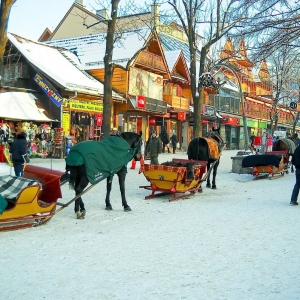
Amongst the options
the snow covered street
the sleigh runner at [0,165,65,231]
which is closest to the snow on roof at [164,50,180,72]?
the snow covered street

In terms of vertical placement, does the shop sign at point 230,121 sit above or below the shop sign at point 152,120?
above

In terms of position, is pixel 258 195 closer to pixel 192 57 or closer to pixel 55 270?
pixel 55 270

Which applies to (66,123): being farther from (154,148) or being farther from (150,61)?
(154,148)

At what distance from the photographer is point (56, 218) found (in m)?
8.15

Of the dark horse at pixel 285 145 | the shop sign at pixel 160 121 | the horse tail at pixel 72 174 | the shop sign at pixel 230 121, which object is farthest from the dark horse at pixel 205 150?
the shop sign at pixel 230 121

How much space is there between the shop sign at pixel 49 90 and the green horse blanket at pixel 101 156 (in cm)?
1610

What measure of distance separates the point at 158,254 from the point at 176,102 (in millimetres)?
28564

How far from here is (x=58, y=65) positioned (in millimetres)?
27094

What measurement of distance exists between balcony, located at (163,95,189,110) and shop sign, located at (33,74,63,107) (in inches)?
442

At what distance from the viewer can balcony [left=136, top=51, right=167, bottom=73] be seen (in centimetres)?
3006

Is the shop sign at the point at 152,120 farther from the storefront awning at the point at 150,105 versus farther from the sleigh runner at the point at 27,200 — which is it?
the sleigh runner at the point at 27,200

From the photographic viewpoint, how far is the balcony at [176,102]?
33500mm

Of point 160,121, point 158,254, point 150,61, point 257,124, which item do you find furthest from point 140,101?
point 257,124

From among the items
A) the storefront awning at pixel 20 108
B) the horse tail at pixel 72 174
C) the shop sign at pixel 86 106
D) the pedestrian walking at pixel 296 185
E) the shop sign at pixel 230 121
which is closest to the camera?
the horse tail at pixel 72 174
